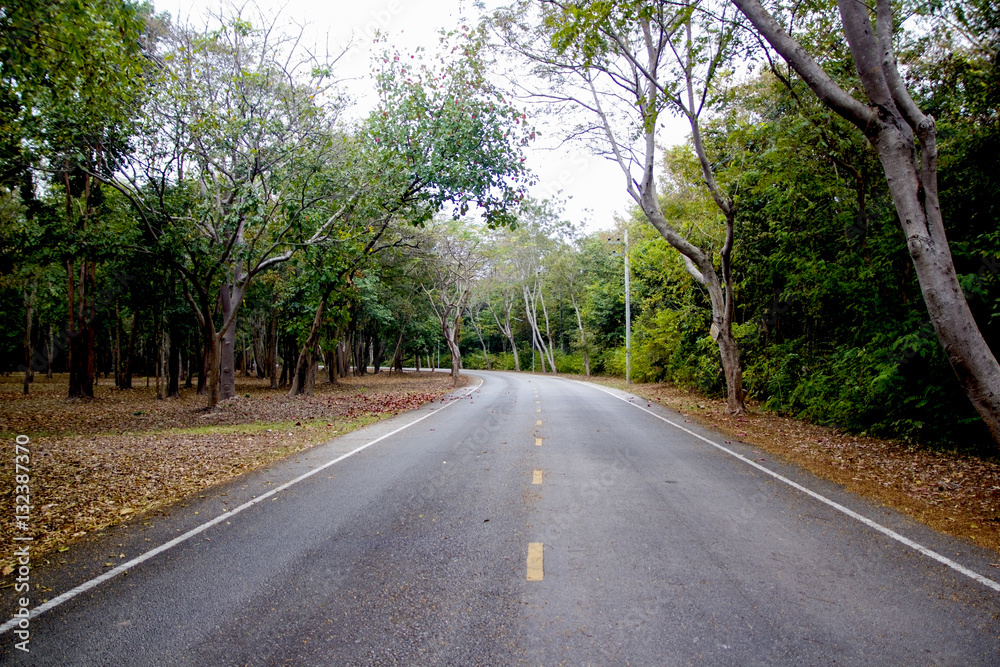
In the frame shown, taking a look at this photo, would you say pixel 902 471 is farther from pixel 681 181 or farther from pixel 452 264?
pixel 452 264

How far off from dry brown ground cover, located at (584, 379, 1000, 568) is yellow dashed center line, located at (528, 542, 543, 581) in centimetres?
377

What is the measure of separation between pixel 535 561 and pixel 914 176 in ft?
22.3

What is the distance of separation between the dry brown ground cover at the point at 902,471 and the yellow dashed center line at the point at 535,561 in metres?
3.77

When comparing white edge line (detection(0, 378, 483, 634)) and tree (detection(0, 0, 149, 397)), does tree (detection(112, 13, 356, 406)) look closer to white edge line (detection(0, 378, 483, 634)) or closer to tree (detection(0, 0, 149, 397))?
tree (detection(0, 0, 149, 397))

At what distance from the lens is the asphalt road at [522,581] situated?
3.12 m

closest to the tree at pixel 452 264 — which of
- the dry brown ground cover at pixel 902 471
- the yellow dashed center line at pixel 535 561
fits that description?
the dry brown ground cover at pixel 902 471

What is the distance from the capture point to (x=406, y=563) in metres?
4.35

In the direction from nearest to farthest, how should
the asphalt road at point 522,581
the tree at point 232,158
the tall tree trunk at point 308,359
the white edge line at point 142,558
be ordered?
the asphalt road at point 522,581
the white edge line at point 142,558
the tree at point 232,158
the tall tree trunk at point 308,359

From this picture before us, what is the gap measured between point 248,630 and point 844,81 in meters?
13.8

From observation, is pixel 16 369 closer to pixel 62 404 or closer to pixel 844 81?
pixel 62 404

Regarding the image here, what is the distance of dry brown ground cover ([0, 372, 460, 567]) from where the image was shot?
6148mm

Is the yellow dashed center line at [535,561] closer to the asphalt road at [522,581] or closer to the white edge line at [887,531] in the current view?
the asphalt road at [522,581]

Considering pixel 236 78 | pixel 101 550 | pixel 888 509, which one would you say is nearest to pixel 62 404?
pixel 236 78

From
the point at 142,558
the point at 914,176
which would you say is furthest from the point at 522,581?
the point at 914,176
